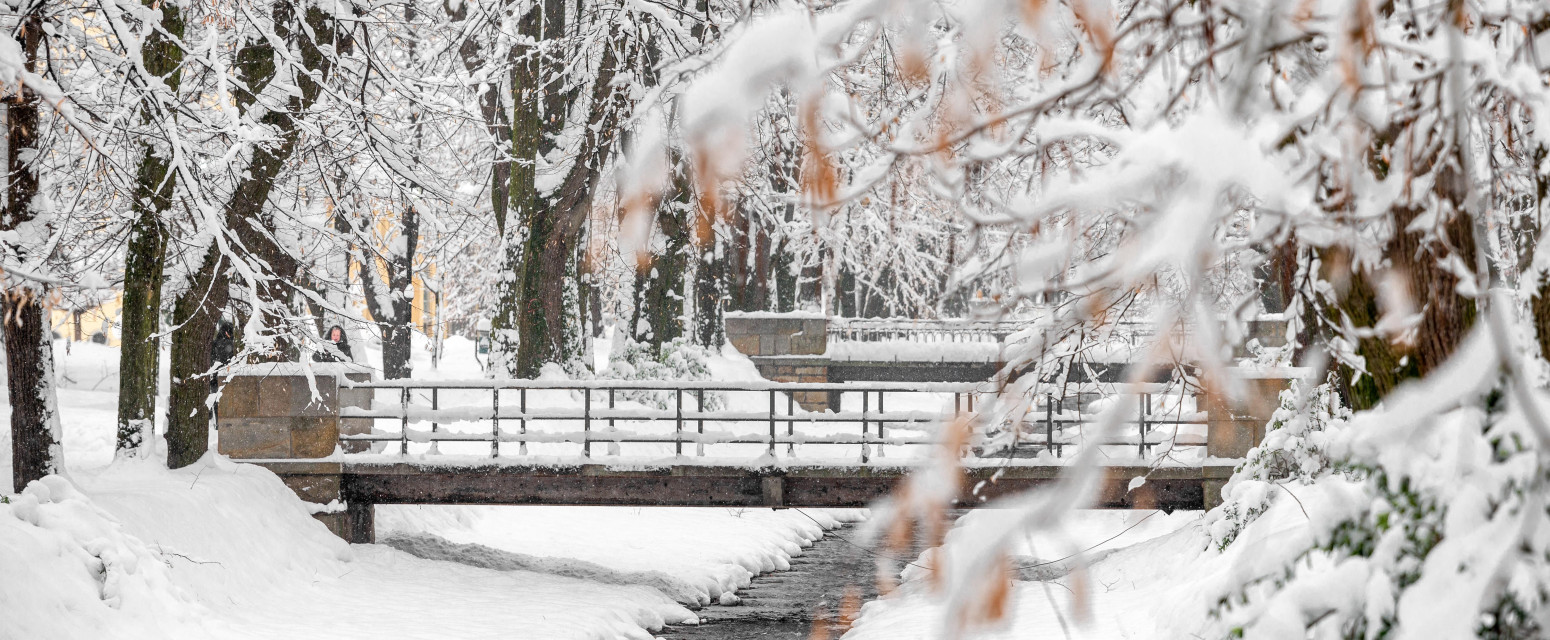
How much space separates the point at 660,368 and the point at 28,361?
1138 cm

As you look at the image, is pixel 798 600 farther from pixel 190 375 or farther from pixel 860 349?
pixel 860 349

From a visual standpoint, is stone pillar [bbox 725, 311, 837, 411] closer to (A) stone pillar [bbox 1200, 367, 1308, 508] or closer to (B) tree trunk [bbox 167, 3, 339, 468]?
(A) stone pillar [bbox 1200, 367, 1308, 508]

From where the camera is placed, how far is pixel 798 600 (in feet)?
45.6

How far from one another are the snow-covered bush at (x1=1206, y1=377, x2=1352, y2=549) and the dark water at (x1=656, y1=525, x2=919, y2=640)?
3196 millimetres

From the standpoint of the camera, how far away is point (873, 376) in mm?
29250

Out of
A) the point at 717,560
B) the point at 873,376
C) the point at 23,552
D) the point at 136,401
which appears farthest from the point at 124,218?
the point at 873,376

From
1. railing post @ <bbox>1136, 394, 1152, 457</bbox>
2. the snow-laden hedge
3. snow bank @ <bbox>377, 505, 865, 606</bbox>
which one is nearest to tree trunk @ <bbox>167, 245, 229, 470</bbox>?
snow bank @ <bbox>377, 505, 865, 606</bbox>

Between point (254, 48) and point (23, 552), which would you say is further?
point (254, 48)

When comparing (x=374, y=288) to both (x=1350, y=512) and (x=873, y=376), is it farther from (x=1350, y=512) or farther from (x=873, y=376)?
(x=1350, y=512)

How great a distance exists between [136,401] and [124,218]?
81.3 inches

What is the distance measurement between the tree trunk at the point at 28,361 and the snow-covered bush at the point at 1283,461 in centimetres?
821

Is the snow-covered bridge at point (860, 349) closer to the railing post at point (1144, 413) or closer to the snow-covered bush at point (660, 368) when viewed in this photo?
the snow-covered bush at point (660, 368)

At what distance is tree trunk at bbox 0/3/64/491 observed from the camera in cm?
918

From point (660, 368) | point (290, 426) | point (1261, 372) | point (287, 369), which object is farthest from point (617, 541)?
point (1261, 372)
